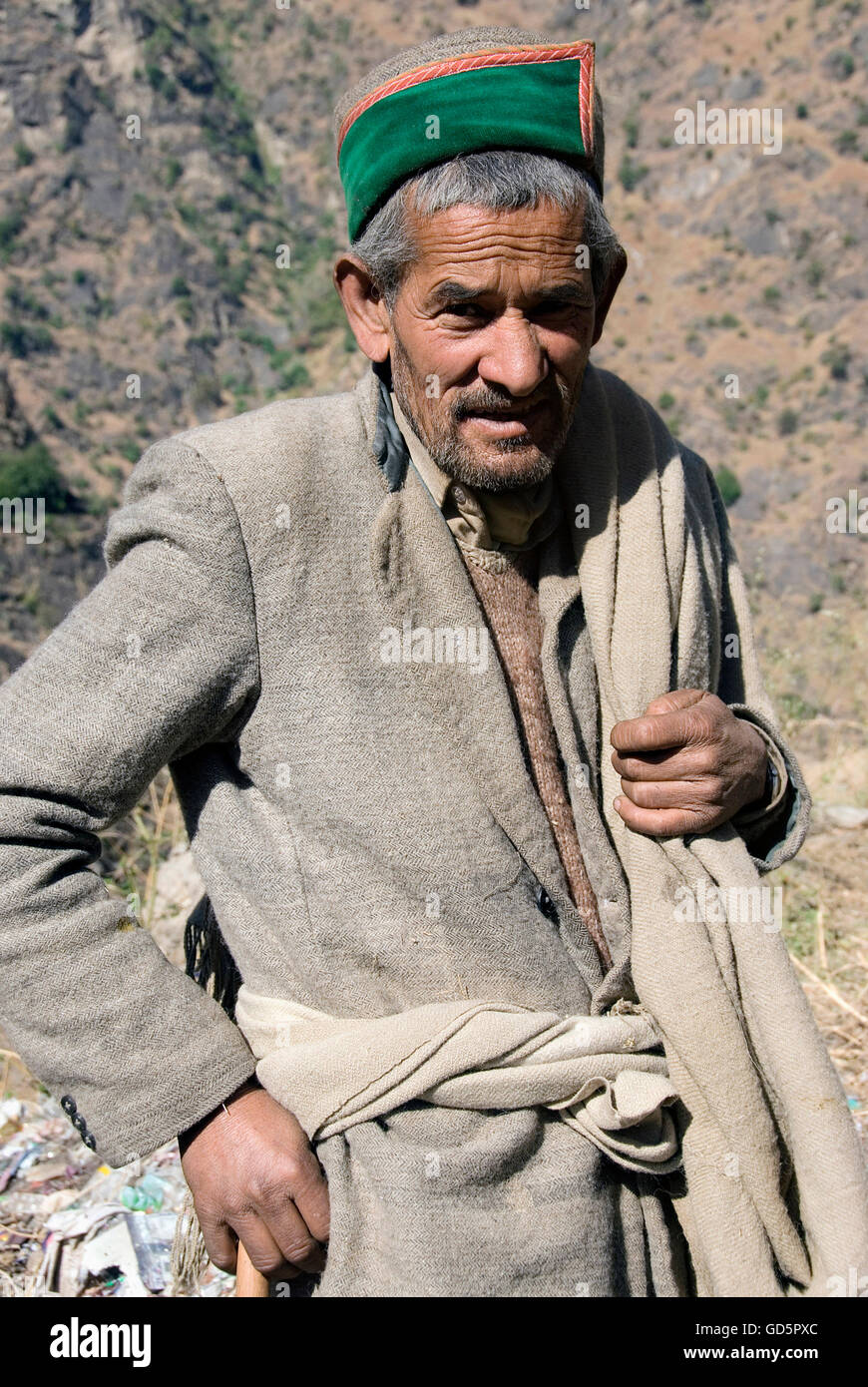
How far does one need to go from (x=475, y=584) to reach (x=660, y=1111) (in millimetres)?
794

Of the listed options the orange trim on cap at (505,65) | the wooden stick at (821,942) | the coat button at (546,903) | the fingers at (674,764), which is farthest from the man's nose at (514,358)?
the wooden stick at (821,942)

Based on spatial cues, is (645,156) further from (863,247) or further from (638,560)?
(638,560)

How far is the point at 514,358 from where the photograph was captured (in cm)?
162

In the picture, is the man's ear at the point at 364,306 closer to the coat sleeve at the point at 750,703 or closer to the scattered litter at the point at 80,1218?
the coat sleeve at the point at 750,703

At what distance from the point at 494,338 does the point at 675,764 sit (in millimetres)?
645

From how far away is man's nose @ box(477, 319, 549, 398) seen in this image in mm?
1616

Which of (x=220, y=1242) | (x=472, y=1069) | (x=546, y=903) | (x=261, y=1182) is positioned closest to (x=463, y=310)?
(x=546, y=903)

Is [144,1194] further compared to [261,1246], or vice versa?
[144,1194]

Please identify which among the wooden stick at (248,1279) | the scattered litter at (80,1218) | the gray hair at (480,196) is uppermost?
the gray hair at (480,196)

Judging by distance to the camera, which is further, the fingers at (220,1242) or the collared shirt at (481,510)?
the collared shirt at (481,510)

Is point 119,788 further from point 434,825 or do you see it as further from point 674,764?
point 674,764

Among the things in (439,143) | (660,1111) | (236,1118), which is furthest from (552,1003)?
(439,143)

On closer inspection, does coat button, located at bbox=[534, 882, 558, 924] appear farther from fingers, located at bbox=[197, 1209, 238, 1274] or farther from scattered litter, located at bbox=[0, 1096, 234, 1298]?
scattered litter, located at bbox=[0, 1096, 234, 1298]

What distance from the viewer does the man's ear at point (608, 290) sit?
1.83 meters
